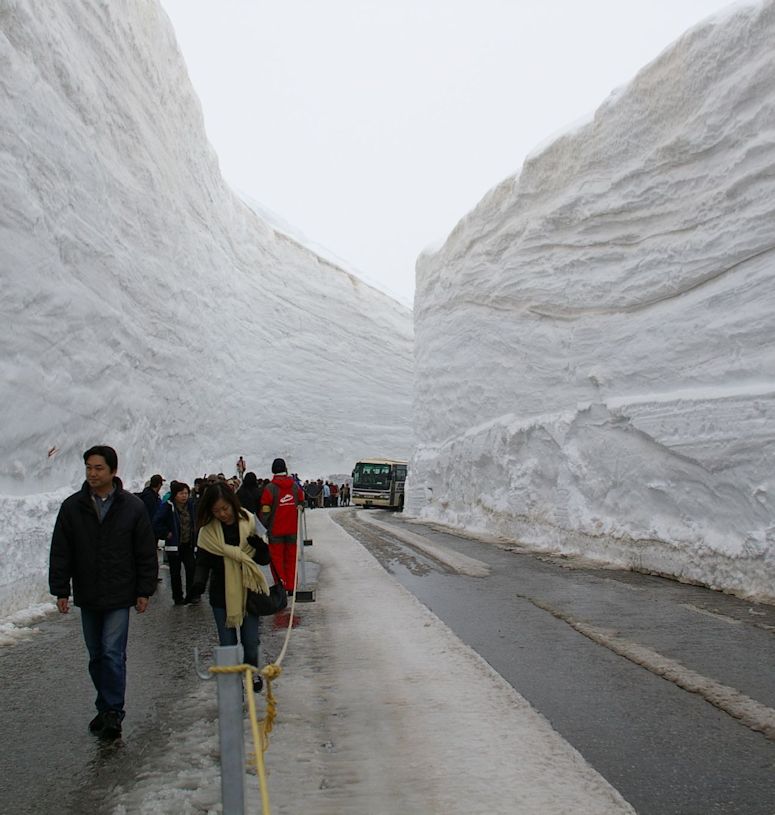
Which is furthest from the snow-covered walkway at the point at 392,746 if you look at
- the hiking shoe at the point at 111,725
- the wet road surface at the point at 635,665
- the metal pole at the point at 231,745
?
the metal pole at the point at 231,745

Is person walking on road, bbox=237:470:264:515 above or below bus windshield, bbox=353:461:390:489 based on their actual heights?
below

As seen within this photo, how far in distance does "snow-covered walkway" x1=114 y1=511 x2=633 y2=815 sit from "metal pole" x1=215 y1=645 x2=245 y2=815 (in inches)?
31.5

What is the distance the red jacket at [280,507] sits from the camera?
8.07 meters

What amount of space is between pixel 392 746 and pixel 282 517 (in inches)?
175

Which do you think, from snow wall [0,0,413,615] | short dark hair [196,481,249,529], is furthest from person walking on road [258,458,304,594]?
short dark hair [196,481,249,529]

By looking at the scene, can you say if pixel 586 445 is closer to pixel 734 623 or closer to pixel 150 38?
pixel 734 623

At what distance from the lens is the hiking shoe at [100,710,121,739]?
4.24m

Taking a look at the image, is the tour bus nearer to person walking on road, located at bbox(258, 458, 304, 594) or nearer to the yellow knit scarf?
person walking on road, located at bbox(258, 458, 304, 594)

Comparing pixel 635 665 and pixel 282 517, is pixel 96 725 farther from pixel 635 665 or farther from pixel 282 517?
pixel 282 517

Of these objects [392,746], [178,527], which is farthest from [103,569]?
[178,527]

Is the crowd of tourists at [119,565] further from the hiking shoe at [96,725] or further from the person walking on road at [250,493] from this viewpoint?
the person walking on road at [250,493]

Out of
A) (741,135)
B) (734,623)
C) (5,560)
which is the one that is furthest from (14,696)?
(741,135)

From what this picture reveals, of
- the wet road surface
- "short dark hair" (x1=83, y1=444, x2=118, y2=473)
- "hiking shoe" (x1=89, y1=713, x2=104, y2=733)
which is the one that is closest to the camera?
the wet road surface

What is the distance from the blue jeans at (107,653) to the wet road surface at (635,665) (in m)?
2.51
